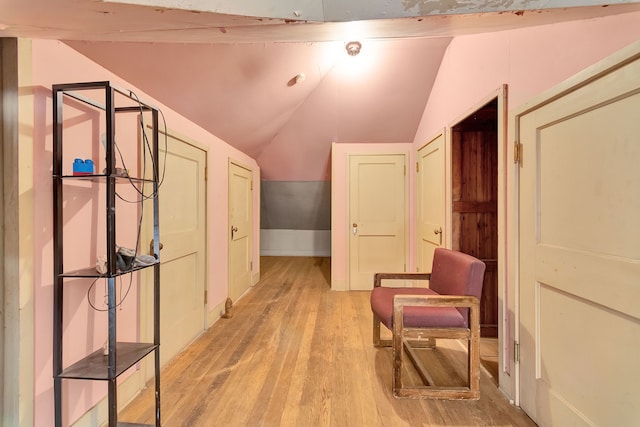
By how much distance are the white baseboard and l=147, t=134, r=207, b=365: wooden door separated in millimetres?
4437

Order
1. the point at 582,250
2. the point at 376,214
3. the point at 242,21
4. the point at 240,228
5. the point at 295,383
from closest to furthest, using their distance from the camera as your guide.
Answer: the point at 242,21 → the point at 582,250 → the point at 295,383 → the point at 240,228 → the point at 376,214

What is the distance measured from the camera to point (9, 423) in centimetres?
110

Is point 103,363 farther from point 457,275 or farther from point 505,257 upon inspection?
point 505,257

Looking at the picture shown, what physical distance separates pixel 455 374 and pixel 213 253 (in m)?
2.32

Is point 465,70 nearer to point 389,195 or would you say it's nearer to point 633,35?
point 633,35

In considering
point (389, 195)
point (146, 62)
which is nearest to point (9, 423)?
point (146, 62)

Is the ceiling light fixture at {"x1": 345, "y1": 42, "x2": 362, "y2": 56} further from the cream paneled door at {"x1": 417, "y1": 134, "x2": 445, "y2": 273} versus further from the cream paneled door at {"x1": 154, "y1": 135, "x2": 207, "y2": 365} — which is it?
the cream paneled door at {"x1": 154, "y1": 135, "x2": 207, "y2": 365}

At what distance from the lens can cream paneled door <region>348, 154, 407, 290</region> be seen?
3879 mm

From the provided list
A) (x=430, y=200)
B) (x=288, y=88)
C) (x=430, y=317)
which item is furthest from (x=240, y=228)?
(x=430, y=317)

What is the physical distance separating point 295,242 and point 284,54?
5248mm

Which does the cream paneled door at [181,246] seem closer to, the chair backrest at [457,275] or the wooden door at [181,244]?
the wooden door at [181,244]

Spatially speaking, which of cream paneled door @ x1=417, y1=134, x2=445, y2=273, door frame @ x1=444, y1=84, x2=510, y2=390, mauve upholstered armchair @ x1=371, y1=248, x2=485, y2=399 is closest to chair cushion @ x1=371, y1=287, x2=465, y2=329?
mauve upholstered armchair @ x1=371, y1=248, x2=485, y2=399

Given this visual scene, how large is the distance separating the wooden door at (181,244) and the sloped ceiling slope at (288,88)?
0.38 meters

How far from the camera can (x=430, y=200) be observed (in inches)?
123
